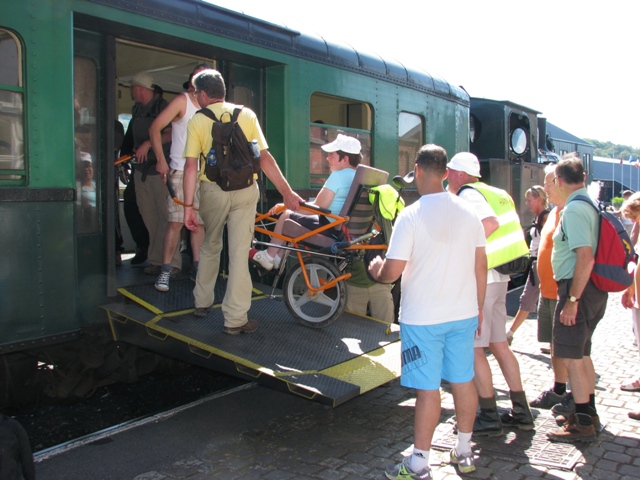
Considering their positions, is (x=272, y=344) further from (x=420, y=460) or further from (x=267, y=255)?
(x=420, y=460)

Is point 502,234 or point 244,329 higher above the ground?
point 502,234

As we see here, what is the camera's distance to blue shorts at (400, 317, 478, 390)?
3.37 metres

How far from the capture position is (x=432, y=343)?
3383mm

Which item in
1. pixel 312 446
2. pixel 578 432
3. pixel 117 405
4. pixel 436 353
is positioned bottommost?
pixel 117 405

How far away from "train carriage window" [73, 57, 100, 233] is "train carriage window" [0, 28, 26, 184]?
579mm

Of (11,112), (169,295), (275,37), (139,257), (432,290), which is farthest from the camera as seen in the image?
(139,257)

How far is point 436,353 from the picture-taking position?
339 centimetres

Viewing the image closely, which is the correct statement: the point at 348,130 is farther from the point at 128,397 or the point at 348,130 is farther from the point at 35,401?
the point at 35,401

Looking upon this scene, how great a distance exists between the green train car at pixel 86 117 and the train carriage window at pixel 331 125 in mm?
16

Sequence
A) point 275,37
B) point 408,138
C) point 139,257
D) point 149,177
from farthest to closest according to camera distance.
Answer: point 408,138 → point 139,257 → point 149,177 → point 275,37

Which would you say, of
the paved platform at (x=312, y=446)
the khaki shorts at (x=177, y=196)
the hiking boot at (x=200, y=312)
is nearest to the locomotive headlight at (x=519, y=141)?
the paved platform at (x=312, y=446)

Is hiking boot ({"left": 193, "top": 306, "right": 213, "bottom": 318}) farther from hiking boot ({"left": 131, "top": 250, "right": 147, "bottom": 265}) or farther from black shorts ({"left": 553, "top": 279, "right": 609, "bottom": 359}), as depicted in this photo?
black shorts ({"left": 553, "top": 279, "right": 609, "bottom": 359})

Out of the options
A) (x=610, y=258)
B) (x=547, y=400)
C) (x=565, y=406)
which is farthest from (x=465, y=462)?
(x=610, y=258)

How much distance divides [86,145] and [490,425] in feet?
11.0
